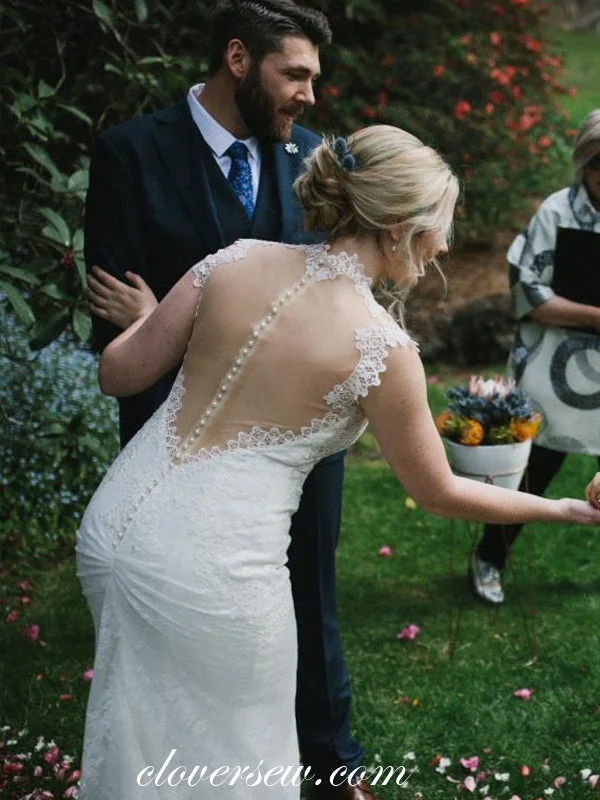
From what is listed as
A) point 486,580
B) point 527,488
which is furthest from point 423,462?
point 486,580

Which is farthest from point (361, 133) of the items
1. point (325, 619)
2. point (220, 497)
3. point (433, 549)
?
point (433, 549)

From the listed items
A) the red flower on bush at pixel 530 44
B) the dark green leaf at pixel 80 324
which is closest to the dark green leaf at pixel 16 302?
the dark green leaf at pixel 80 324

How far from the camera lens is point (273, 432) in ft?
7.38

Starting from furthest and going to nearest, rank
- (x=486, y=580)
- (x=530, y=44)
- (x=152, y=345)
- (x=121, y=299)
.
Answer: (x=530, y=44), (x=486, y=580), (x=121, y=299), (x=152, y=345)

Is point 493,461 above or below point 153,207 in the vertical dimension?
below

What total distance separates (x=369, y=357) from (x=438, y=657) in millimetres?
1945

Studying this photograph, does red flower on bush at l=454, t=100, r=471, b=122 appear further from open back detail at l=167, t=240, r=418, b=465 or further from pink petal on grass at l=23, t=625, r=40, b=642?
open back detail at l=167, t=240, r=418, b=465

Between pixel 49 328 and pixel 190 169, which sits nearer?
pixel 190 169

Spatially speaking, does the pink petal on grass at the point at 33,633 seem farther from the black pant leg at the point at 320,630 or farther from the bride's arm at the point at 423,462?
the bride's arm at the point at 423,462

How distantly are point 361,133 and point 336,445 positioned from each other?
25.1 inches

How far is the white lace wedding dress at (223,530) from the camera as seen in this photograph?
2199 millimetres

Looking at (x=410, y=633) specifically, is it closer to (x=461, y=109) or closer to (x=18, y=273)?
(x=18, y=273)

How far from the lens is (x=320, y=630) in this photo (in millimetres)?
2969

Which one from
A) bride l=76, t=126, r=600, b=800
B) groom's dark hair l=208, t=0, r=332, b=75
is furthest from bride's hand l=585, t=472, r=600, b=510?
groom's dark hair l=208, t=0, r=332, b=75
